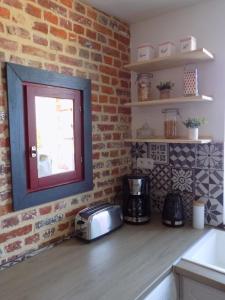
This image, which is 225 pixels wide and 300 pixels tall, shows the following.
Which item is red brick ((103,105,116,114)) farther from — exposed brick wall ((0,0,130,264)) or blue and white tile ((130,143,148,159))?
blue and white tile ((130,143,148,159))

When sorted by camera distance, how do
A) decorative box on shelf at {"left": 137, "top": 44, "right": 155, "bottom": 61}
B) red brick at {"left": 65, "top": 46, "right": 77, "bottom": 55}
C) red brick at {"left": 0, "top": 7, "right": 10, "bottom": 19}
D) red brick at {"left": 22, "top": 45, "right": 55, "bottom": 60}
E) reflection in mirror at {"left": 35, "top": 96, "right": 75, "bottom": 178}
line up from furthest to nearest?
decorative box on shelf at {"left": 137, "top": 44, "right": 155, "bottom": 61}, red brick at {"left": 65, "top": 46, "right": 77, "bottom": 55}, reflection in mirror at {"left": 35, "top": 96, "right": 75, "bottom": 178}, red brick at {"left": 22, "top": 45, "right": 55, "bottom": 60}, red brick at {"left": 0, "top": 7, "right": 10, "bottom": 19}

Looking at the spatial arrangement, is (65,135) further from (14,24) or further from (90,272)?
(90,272)

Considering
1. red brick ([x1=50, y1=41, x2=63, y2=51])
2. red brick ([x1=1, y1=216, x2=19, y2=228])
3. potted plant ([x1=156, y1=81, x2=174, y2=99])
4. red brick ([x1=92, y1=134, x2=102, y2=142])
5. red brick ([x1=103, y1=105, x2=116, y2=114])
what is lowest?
red brick ([x1=1, y1=216, x2=19, y2=228])

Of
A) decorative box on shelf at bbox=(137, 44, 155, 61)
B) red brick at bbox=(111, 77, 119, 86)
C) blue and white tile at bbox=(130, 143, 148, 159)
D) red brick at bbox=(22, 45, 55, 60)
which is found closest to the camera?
red brick at bbox=(22, 45, 55, 60)

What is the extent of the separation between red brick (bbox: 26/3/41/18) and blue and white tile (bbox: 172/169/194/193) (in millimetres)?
1258

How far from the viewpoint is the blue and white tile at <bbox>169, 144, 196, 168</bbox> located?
1.76 m

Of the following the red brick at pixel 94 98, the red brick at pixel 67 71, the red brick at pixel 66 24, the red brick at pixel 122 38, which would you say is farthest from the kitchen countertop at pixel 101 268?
the red brick at pixel 122 38

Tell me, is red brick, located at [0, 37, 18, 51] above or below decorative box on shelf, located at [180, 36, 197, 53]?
below

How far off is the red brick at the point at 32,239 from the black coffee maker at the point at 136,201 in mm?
625

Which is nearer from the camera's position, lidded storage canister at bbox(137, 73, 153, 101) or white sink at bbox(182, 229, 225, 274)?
white sink at bbox(182, 229, 225, 274)

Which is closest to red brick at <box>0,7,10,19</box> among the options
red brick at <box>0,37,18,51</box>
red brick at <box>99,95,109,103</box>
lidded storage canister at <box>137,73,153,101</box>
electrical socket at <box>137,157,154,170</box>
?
red brick at <box>0,37,18,51</box>

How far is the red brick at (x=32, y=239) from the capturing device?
136cm

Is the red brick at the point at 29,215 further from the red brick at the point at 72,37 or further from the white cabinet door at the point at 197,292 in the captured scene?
the red brick at the point at 72,37

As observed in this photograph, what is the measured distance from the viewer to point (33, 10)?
1332 millimetres
